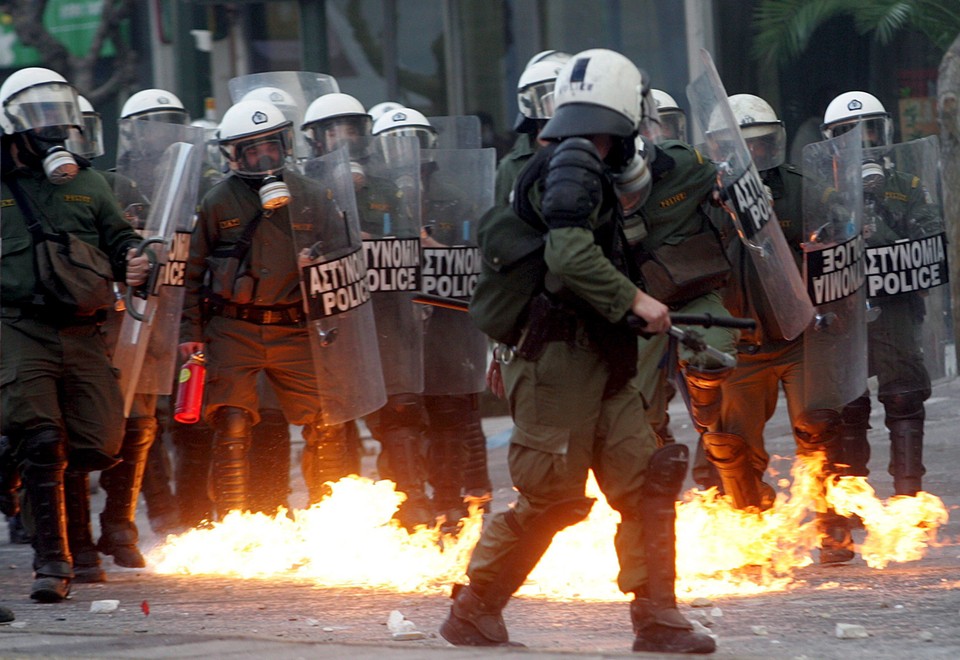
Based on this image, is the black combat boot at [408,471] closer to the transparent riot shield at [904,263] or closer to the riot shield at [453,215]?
the riot shield at [453,215]

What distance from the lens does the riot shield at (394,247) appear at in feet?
24.5

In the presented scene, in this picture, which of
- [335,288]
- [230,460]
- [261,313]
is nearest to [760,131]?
[335,288]

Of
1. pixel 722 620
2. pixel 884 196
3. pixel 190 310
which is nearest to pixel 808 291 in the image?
pixel 884 196

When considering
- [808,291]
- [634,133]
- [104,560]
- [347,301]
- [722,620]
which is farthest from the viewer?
[104,560]

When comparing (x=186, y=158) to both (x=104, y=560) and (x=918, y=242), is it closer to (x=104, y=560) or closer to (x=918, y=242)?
(x=104, y=560)

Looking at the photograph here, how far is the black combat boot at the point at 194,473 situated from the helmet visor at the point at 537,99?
2268mm

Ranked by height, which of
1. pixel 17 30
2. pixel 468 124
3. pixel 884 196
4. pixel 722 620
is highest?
pixel 17 30

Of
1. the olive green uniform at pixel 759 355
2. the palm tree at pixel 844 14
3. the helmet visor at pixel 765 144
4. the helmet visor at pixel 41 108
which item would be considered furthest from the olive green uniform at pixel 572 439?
the palm tree at pixel 844 14

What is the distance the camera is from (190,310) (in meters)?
7.05

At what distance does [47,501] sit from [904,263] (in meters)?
3.60

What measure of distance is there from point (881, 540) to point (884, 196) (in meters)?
1.44

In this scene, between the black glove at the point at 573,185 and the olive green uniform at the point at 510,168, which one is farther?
the olive green uniform at the point at 510,168

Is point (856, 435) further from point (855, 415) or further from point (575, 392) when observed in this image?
point (575, 392)

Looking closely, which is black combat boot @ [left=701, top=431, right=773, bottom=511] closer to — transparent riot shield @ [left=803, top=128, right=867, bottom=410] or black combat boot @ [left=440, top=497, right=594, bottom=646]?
transparent riot shield @ [left=803, top=128, right=867, bottom=410]
